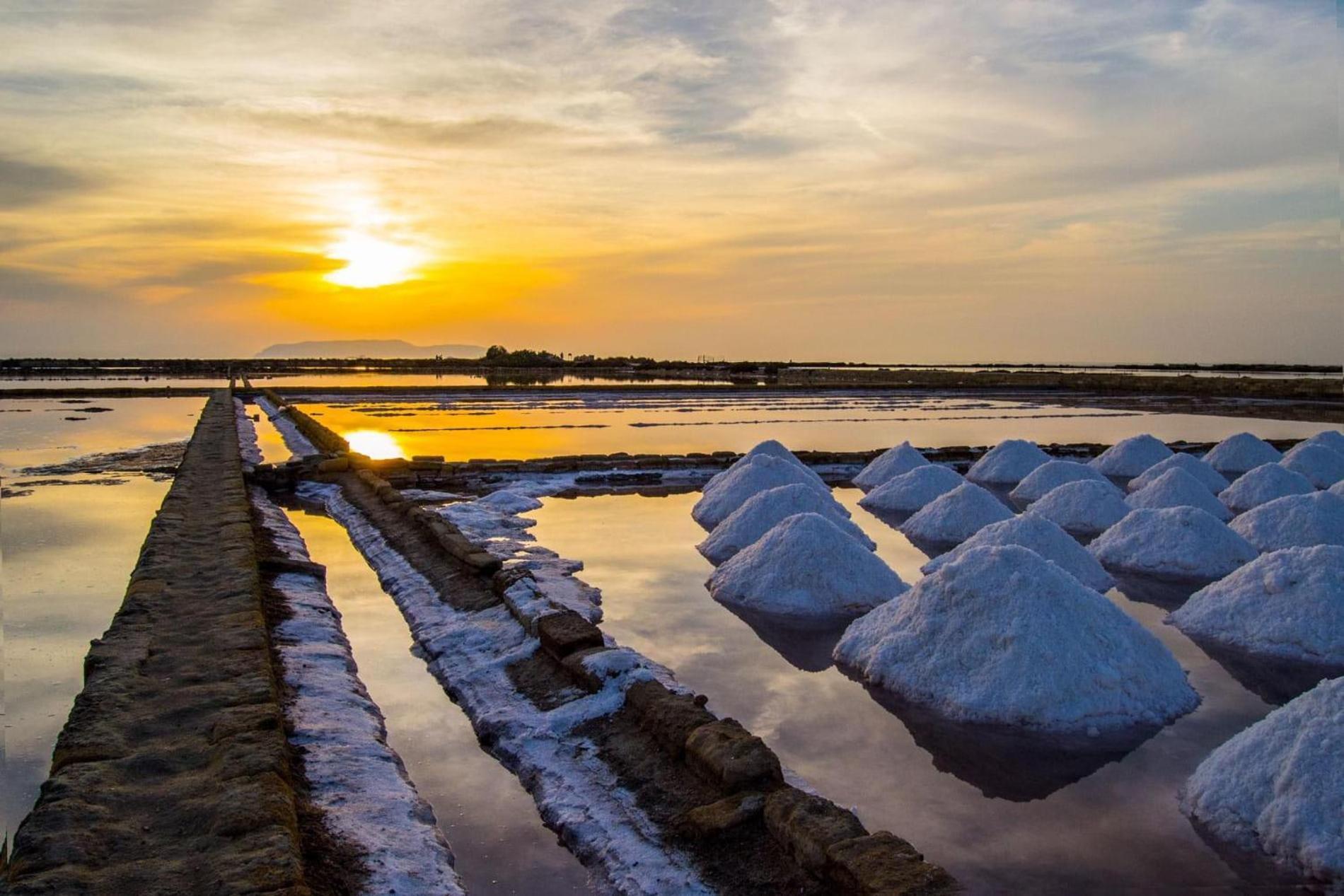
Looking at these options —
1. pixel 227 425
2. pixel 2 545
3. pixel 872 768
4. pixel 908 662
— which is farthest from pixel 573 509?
pixel 227 425

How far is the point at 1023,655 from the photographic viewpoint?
470 centimetres

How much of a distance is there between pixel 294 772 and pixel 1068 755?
3203mm

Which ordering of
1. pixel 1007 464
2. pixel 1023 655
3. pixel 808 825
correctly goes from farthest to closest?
pixel 1007 464
pixel 1023 655
pixel 808 825

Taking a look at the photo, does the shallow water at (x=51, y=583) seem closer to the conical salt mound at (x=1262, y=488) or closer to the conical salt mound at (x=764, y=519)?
the conical salt mound at (x=764, y=519)

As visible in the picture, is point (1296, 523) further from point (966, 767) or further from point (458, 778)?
point (458, 778)

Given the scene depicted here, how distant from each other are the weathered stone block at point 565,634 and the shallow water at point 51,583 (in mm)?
2234

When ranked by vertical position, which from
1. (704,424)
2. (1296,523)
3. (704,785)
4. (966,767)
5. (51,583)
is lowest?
(966,767)

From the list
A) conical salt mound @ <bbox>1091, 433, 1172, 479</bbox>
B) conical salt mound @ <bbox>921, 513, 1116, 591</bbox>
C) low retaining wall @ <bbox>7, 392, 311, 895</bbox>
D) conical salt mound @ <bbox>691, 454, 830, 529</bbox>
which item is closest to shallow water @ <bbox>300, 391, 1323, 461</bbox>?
conical salt mound @ <bbox>1091, 433, 1172, 479</bbox>

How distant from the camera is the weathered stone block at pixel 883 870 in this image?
8.87ft

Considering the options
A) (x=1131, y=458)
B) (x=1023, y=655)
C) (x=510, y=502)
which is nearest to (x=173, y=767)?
(x=1023, y=655)

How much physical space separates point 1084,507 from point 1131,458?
4314 mm

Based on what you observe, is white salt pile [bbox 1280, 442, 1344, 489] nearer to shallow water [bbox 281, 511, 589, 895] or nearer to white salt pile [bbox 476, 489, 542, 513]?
white salt pile [bbox 476, 489, 542, 513]

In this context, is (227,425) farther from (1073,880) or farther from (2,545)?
(1073,880)

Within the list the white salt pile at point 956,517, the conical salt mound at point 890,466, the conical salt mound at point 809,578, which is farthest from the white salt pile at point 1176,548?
the conical salt mound at point 890,466
